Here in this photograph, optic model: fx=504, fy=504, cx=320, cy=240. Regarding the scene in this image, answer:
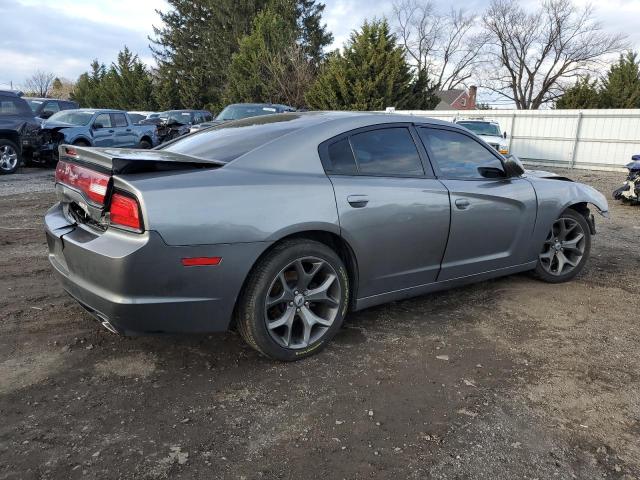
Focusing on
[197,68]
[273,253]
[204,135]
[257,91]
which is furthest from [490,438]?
[197,68]

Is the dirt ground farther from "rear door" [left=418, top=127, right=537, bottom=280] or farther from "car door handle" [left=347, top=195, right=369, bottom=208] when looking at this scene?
"car door handle" [left=347, top=195, right=369, bottom=208]

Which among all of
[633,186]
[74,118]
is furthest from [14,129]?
[633,186]

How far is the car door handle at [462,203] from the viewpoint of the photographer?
3.68 metres

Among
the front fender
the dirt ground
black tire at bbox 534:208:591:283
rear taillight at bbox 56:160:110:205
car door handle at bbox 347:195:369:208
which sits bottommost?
the dirt ground

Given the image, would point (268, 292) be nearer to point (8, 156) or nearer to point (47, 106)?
point (8, 156)

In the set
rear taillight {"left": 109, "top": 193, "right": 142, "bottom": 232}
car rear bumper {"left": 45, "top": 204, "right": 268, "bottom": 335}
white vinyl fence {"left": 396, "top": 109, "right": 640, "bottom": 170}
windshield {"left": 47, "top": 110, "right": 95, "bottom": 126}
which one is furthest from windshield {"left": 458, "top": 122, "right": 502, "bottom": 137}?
rear taillight {"left": 109, "top": 193, "right": 142, "bottom": 232}

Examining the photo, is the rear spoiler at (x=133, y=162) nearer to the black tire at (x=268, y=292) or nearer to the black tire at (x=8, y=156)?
the black tire at (x=268, y=292)

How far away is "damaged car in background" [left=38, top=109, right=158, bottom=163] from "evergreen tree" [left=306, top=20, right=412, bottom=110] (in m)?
10.2

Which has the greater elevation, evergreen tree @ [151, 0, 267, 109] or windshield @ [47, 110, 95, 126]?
evergreen tree @ [151, 0, 267, 109]

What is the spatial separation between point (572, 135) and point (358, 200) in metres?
18.2

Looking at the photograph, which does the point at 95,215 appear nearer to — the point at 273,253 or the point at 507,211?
the point at 273,253

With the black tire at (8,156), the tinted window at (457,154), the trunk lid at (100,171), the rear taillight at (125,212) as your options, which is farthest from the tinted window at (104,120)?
the rear taillight at (125,212)

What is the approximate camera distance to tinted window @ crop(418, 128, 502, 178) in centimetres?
→ 377

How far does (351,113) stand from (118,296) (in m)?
2.06
